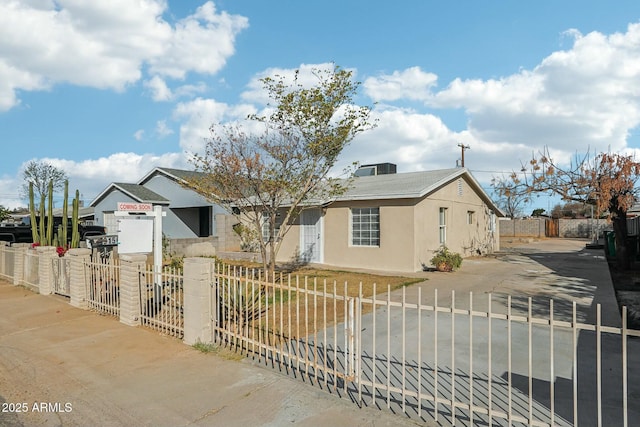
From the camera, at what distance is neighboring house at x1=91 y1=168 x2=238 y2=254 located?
78.1 feet

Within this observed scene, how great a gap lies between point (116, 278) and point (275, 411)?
5485mm

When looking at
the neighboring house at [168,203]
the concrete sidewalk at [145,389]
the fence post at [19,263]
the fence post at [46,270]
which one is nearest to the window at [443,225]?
the neighboring house at [168,203]

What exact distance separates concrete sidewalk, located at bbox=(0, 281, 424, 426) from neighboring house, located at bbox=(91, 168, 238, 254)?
16920mm

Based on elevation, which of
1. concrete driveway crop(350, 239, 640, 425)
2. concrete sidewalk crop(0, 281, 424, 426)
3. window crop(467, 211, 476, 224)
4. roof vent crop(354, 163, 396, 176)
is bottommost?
concrete sidewalk crop(0, 281, 424, 426)

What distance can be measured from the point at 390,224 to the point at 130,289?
30.9ft

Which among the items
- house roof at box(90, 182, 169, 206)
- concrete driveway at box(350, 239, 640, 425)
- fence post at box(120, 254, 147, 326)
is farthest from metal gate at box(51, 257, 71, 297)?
house roof at box(90, 182, 169, 206)

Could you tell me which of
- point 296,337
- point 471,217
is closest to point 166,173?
point 471,217

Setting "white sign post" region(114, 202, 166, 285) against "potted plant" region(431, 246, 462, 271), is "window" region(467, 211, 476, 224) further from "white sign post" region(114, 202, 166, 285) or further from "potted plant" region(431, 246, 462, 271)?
"white sign post" region(114, 202, 166, 285)

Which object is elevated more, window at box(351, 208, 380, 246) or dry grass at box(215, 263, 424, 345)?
window at box(351, 208, 380, 246)

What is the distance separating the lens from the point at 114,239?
39.6ft

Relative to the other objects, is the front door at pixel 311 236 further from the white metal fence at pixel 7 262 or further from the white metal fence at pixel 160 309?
the white metal fence at pixel 7 262

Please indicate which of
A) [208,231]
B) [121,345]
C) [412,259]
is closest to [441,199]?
[412,259]

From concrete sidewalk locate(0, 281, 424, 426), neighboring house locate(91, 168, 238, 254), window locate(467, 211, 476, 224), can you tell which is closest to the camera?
concrete sidewalk locate(0, 281, 424, 426)

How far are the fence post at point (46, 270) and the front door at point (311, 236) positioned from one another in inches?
361
